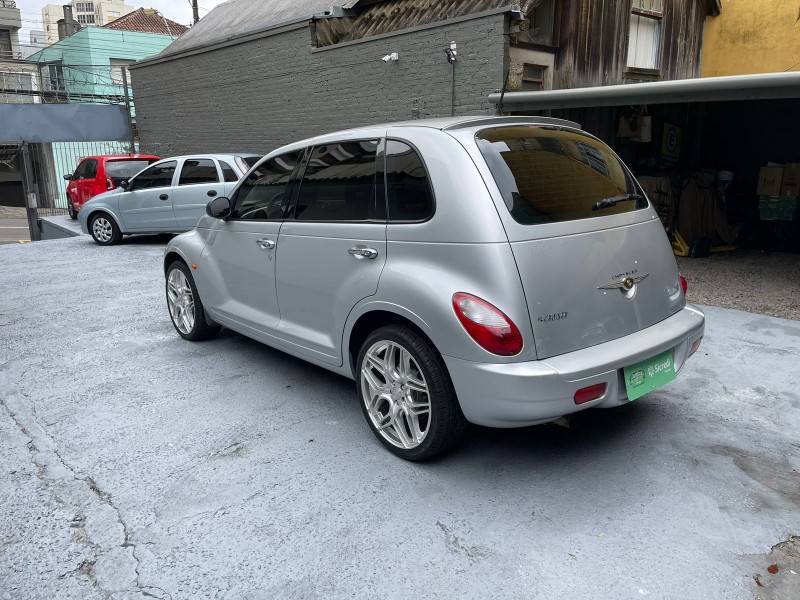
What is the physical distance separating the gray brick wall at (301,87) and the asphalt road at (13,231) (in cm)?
603

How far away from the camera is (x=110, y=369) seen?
4.95m

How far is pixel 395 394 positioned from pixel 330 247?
972 mm

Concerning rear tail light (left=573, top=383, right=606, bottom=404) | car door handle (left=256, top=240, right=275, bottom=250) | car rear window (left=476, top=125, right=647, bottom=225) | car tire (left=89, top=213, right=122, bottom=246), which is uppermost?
car rear window (left=476, top=125, right=647, bottom=225)

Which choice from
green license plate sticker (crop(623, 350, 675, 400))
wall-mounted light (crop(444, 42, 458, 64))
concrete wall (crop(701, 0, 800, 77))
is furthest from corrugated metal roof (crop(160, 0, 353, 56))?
green license plate sticker (crop(623, 350, 675, 400))

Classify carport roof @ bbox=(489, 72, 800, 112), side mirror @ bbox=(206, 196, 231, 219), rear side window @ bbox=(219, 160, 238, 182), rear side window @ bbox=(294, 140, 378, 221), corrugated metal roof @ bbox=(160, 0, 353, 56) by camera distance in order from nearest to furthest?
rear side window @ bbox=(294, 140, 378, 221) → side mirror @ bbox=(206, 196, 231, 219) → carport roof @ bbox=(489, 72, 800, 112) → rear side window @ bbox=(219, 160, 238, 182) → corrugated metal roof @ bbox=(160, 0, 353, 56)

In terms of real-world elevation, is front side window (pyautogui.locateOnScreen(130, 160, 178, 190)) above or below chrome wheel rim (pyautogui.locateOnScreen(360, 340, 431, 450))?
above

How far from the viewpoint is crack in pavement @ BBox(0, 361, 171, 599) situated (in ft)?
8.39

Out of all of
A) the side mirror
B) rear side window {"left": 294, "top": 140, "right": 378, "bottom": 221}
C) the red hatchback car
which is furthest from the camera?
the red hatchback car

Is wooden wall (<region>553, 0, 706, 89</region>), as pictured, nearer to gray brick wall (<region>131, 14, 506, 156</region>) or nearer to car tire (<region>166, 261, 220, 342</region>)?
gray brick wall (<region>131, 14, 506, 156</region>)

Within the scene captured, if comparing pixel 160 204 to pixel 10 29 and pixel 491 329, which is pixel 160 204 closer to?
pixel 491 329

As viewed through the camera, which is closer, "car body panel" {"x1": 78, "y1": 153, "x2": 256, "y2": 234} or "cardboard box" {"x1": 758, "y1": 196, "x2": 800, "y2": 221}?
"cardboard box" {"x1": 758, "y1": 196, "x2": 800, "y2": 221}

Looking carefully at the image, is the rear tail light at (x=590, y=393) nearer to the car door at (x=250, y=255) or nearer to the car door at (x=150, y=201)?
the car door at (x=250, y=255)

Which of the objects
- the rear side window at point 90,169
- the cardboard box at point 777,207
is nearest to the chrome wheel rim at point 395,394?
the cardboard box at point 777,207

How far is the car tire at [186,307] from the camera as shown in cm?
532
